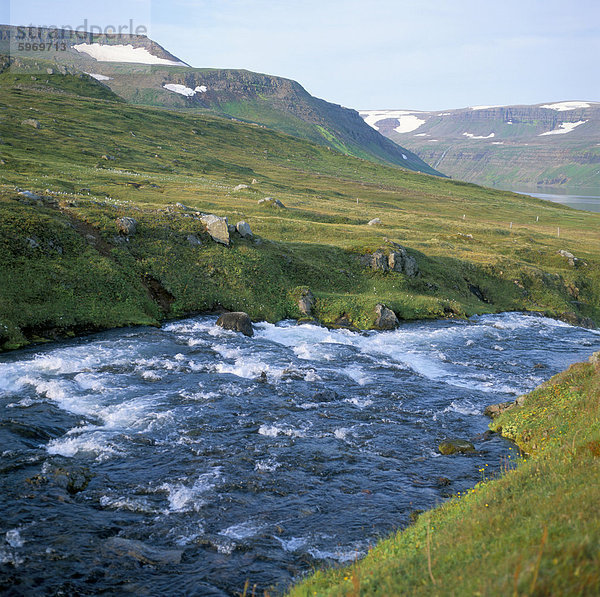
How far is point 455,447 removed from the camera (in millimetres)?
21047

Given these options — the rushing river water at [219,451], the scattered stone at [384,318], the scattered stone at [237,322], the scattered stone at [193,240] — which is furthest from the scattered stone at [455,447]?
the scattered stone at [193,240]

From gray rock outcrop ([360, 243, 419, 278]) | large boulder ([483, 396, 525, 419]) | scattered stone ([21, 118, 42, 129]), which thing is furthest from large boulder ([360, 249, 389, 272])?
scattered stone ([21, 118, 42, 129])

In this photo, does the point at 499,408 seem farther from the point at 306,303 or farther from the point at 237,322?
the point at 306,303

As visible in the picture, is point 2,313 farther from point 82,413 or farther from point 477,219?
point 477,219

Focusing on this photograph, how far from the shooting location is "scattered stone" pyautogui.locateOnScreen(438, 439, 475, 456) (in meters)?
20.9

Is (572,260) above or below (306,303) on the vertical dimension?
above

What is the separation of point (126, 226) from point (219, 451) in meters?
28.6

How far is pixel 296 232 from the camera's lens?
207 ft

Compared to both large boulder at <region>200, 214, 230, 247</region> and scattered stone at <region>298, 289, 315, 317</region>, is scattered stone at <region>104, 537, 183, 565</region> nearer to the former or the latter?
scattered stone at <region>298, 289, 315, 317</region>

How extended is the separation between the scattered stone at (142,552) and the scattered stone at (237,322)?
73.5ft

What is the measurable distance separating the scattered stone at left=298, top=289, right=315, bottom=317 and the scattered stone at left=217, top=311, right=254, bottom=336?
6.19 metres

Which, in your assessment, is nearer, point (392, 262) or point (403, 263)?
point (392, 262)

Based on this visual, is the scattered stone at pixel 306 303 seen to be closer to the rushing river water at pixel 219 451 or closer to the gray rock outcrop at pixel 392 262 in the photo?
the rushing river water at pixel 219 451

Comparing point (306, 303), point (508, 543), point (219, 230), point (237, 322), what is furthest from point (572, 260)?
point (508, 543)
